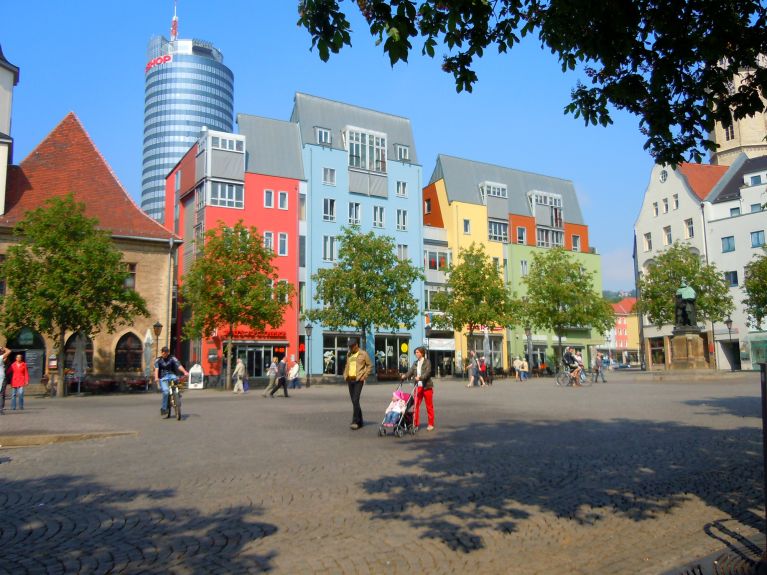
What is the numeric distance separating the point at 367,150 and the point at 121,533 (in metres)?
54.5

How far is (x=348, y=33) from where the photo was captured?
5895 mm

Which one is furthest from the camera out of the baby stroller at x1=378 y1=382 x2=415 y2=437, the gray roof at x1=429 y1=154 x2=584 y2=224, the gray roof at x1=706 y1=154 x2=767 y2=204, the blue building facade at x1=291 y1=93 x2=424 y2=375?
the gray roof at x1=429 y1=154 x2=584 y2=224

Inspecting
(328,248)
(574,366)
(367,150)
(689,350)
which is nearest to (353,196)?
(367,150)

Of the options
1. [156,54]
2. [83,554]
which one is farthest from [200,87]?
[83,554]

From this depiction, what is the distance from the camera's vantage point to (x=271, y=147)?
54.3 metres

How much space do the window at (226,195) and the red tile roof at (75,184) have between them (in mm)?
6816

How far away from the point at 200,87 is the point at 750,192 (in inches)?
5356

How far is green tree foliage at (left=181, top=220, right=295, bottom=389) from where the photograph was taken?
37.6m

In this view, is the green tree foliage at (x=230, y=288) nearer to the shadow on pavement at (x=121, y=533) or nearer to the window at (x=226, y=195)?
the window at (x=226, y=195)

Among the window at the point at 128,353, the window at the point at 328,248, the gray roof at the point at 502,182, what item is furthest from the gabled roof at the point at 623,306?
the window at the point at 128,353

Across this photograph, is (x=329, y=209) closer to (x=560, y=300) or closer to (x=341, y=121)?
(x=341, y=121)

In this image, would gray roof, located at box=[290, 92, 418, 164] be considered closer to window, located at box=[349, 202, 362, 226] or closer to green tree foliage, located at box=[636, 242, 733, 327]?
window, located at box=[349, 202, 362, 226]

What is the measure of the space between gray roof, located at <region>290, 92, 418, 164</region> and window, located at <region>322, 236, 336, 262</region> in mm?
8187

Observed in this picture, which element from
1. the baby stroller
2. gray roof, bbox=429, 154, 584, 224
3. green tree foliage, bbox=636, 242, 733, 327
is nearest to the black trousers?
the baby stroller
